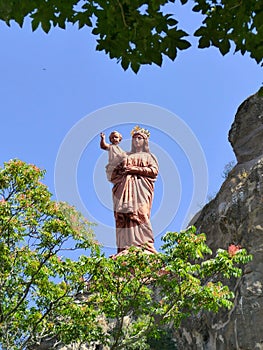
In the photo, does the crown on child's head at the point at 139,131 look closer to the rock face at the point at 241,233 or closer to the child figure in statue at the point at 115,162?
the child figure in statue at the point at 115,162

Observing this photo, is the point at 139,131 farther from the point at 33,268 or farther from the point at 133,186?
the point at 33,268

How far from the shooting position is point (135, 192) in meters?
14.7

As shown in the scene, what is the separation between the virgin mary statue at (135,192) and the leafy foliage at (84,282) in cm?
608

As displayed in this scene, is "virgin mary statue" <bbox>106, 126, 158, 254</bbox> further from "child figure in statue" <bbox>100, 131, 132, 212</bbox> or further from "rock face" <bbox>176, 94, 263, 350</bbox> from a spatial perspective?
"rock face" <bbox>176, 94, 263, 350</bbox>

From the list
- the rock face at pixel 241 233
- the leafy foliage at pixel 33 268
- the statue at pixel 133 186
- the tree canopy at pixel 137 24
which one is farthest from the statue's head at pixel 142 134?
the tree canopy at pixel 137 24

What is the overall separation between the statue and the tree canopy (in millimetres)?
10871

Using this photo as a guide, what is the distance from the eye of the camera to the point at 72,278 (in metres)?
7.43

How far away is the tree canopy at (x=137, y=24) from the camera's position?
274cm

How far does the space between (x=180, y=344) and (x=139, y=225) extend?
578cm

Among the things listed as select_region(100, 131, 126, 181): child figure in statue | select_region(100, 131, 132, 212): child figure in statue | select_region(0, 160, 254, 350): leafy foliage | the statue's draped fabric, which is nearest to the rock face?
select_region(0, 160, 254, 350): leafy foliage

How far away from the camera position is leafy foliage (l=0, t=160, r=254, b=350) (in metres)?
7.14

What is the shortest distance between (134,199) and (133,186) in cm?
34

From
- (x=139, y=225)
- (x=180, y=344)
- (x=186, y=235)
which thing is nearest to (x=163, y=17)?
(x=186, y=235)

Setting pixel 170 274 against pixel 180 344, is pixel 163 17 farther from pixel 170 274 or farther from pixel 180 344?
pixel 180 344
